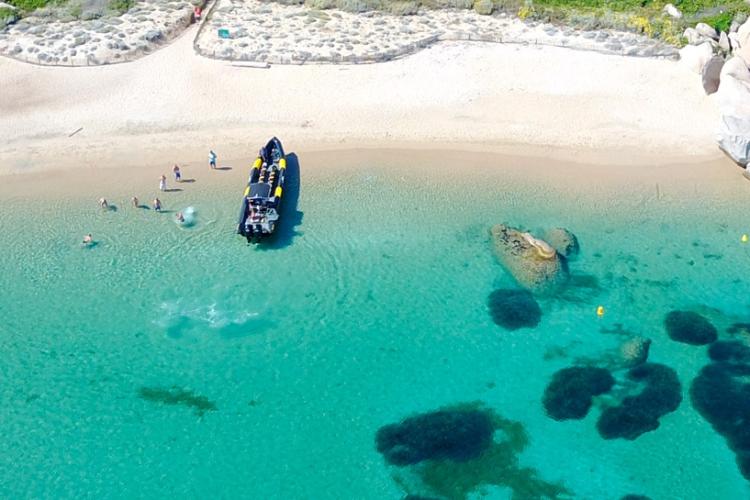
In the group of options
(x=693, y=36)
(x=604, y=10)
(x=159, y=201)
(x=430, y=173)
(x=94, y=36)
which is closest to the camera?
(x=159, y=201)

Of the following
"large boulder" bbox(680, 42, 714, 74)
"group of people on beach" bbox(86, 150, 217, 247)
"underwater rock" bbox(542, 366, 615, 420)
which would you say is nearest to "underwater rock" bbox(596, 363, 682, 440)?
"underwater rock" bbox(542, 366, 615, 420)

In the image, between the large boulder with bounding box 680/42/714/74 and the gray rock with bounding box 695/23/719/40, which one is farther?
the gray rock with bounding box 695/23/719/40

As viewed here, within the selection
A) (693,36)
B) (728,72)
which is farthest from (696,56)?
(728,72)

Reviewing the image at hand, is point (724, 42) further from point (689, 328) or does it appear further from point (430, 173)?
point (689, 328)

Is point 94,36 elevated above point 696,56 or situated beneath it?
situated beneath

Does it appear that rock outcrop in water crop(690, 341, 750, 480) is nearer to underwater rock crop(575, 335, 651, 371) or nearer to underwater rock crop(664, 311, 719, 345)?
underwater rock crop(664, 311, 719, 345)

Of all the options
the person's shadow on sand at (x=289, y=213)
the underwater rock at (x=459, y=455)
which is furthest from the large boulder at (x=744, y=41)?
the underwater rock at (x=459, y=455)
